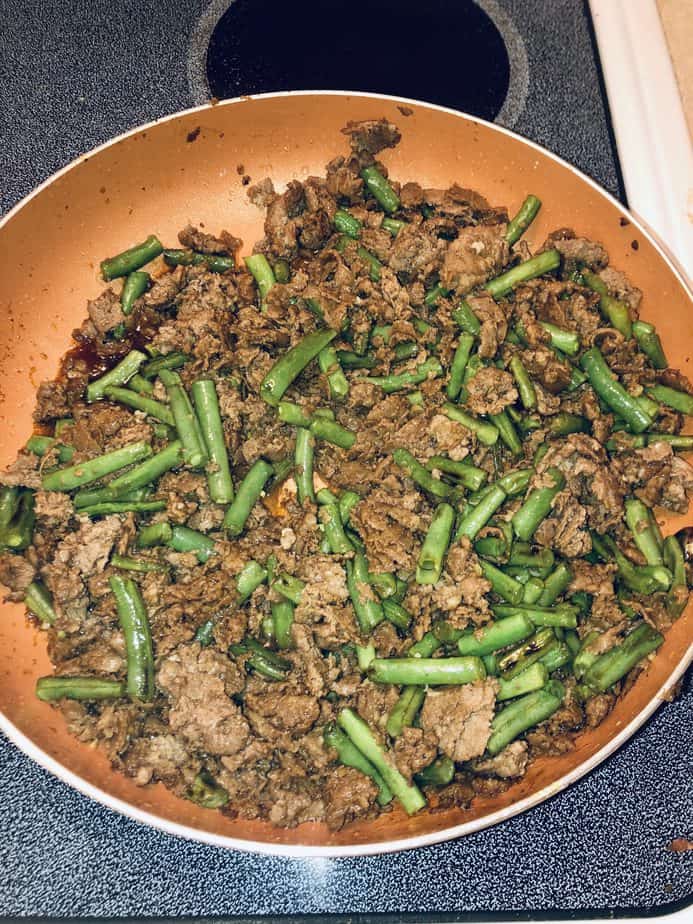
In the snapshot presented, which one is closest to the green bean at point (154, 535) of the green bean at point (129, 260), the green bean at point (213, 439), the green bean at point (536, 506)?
the green bean at point (213, 439)

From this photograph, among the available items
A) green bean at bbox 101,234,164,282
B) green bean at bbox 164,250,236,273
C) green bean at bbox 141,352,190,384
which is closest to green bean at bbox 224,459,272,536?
green bean at bbox 141,352,190,384

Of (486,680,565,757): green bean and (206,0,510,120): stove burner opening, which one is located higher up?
(206,0,510,120): stove burner opening

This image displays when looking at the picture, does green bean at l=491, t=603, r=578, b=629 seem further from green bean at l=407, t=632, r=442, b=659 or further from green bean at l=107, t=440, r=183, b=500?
green bean at l=107, t=440, r=183, b=500

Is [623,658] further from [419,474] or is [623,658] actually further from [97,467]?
[97,467]

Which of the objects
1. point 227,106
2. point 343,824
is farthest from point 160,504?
point 227,106

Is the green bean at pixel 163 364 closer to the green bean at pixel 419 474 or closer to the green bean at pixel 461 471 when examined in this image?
the green bean at pixel 419 474

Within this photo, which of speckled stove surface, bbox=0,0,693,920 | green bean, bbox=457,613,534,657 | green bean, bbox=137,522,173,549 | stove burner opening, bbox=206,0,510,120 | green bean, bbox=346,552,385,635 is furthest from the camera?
stove burner opening, bbox=206,0,510,120
